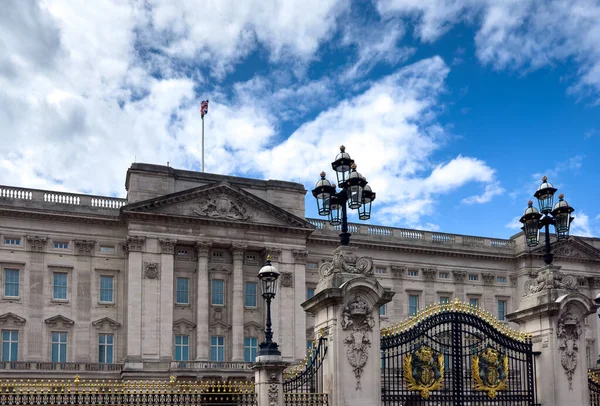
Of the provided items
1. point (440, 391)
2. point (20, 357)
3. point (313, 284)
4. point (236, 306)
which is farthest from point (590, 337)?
point (440, 391)

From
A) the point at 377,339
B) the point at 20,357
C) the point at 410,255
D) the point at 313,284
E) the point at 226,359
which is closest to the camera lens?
the point at 377,339

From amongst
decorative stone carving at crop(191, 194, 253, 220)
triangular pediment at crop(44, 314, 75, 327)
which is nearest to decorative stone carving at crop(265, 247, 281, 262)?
decorative stone carving at crop(191, 194, 253, 220)

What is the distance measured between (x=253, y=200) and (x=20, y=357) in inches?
771

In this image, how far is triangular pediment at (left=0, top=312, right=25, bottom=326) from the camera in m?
56.2

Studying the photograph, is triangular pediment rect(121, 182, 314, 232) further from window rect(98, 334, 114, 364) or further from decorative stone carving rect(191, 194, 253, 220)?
window rect(98, 334, 114, 364)

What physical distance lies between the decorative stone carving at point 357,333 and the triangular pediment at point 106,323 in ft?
127

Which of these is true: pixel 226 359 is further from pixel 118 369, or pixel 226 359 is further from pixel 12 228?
pixel 12 228

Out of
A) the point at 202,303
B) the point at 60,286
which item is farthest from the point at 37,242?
the point at 202,303

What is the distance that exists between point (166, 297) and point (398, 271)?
20.7 m

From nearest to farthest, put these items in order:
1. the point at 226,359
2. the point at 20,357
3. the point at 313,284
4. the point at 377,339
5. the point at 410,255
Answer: the point at 377,339
the point at 20,357
the point at 226,359
the point at 313,284
the point at 410,255

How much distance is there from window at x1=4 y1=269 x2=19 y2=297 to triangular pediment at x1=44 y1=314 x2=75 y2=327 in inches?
110

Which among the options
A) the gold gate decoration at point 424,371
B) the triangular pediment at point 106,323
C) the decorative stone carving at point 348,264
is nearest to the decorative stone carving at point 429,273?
the triangular pediment at point 106,323

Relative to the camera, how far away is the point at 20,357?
56.3m

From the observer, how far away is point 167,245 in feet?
196
